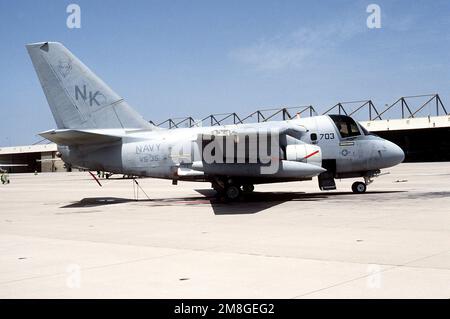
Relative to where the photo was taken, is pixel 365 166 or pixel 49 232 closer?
pixel 49 232

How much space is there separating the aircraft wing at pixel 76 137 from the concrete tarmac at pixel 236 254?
399cm

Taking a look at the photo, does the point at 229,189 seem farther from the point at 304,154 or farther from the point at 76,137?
the point at 76,137

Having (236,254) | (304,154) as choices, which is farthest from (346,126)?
(236,254)

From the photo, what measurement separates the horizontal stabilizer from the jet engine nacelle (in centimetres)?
702

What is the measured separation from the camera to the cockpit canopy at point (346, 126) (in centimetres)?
2083

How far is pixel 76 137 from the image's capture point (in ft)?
65.4

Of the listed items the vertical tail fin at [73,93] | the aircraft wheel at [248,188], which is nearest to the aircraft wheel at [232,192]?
the aircraft wheel at [248,188]

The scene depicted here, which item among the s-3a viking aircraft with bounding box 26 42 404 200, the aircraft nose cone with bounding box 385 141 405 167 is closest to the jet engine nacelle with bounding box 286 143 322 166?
the s-3a viking aircraft with bounding box 26 42 404 200

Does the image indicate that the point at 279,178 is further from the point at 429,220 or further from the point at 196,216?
the point at 429,220

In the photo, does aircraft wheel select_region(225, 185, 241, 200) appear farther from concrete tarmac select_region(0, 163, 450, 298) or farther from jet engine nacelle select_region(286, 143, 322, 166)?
concrete tarmac select_region(0, 163, 450, 298)

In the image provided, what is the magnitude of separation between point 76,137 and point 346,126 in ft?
35.6
